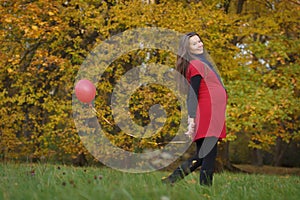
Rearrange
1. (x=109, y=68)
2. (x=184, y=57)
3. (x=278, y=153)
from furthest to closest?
(x=278, y=153)
(x=109, y=68)
(x=184, y=57)

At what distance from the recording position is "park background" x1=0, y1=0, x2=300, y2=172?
952cm

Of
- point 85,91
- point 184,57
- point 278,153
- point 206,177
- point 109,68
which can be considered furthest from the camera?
point 278,153

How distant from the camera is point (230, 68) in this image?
33.6 feet

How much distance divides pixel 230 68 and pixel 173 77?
1.53m

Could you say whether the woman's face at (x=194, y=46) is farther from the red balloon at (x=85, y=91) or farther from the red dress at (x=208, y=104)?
the red balloon at (x=85, y=91)

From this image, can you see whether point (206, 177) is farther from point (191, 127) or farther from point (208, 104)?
point (208, 104)

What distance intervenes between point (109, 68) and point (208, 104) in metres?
5.77

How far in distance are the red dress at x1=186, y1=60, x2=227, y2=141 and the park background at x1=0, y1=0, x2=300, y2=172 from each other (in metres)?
5.20

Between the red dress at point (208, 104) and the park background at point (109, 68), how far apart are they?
5203 mm

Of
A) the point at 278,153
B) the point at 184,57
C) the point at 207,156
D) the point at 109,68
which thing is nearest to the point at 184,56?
the point at 184,57

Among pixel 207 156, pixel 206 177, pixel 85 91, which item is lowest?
pixel 206 177

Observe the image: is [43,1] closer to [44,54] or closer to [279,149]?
[44,54]

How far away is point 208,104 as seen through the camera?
422cm

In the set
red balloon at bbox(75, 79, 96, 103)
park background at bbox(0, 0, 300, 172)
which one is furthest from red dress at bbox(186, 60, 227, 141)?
park background at bbox(0, 0, 300, 172)
